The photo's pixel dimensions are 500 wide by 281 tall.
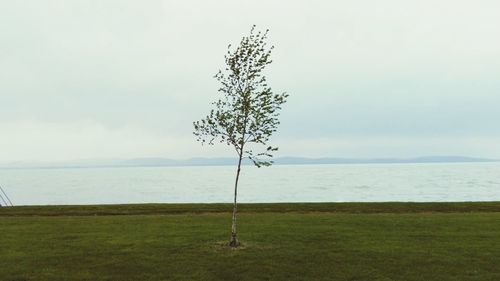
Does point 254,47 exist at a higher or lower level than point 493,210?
higher

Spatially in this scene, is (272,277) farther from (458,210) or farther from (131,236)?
(458,210)

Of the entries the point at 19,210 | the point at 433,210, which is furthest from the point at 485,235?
the point at 19,210

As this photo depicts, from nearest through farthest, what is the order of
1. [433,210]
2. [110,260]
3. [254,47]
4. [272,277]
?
[272,277]
[110,260]
[254,47]
[433,210]

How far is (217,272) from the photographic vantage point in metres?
16.9

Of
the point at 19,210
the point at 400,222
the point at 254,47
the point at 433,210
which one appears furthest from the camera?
the point at 19,210

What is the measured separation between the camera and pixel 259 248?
20750mm

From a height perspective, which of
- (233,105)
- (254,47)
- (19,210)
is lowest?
(19,210)

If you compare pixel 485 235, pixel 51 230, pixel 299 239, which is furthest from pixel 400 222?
pixel 51 230

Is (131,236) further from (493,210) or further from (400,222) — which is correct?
(493,210)

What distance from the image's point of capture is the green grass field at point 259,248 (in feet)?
55.0

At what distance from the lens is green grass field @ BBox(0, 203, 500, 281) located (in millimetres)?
16750

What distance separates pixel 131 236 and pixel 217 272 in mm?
8757

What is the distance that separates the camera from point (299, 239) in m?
22.9

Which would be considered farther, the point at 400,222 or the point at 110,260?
the point at 400,222
